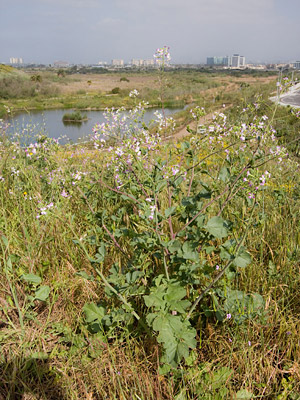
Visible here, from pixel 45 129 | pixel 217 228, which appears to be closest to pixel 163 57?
pixel 217 228

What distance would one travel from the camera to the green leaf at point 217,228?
1.40m

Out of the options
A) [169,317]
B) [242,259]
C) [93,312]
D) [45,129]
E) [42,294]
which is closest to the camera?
[169,317]

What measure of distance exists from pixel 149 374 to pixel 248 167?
44.8 inches

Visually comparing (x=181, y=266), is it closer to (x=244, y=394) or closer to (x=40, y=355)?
(x=244, y=394)

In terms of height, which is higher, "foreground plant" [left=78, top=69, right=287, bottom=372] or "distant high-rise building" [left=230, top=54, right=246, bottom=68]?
"distant high-rise building" [left=230, top=54, right=246, bottom=68]

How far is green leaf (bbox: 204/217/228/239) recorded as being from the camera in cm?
140

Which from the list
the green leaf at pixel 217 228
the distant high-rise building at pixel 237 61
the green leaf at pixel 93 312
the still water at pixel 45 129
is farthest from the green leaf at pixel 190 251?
the distant high-rise building at pixel 237 61

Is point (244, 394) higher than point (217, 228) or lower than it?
lower

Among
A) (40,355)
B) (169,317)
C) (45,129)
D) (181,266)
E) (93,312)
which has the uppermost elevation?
(45,129)

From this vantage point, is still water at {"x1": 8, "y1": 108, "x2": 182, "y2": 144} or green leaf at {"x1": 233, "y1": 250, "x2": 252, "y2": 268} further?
still water at {"x1": 8, "y1": 108, "x2": 182, "y2": 144}

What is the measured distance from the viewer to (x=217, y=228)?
1429 millimetres

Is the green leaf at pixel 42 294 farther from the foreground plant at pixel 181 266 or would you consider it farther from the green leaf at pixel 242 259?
Result: the green leaf at pixel 242 259

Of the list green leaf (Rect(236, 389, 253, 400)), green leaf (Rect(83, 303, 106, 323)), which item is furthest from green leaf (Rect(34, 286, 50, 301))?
green leaf (Rect(236, 389, 253, 400))

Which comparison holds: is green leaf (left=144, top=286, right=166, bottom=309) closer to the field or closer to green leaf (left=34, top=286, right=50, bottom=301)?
the field
